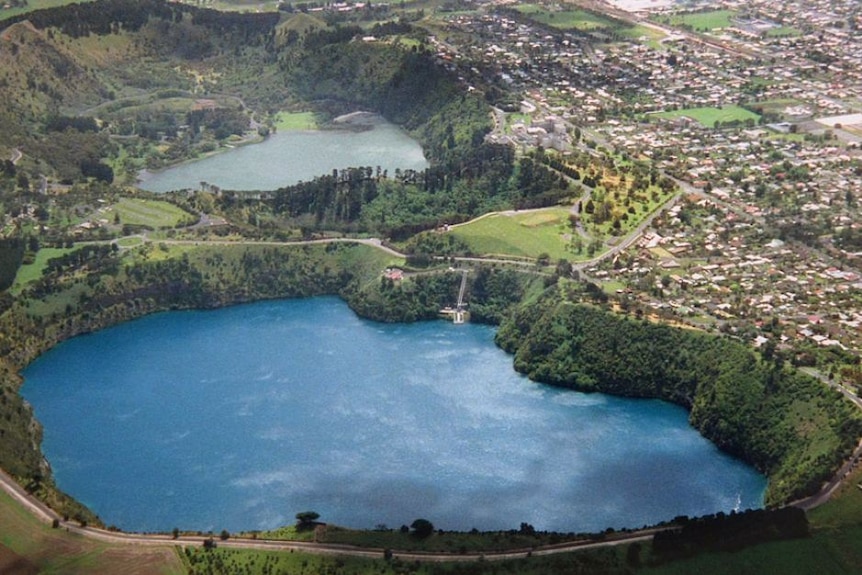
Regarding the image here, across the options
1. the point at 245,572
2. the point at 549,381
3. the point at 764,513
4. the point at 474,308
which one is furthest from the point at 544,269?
the point at 245,572

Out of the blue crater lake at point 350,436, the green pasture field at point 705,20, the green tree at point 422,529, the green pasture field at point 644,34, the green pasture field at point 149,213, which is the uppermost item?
the green pasture field at point 705,20

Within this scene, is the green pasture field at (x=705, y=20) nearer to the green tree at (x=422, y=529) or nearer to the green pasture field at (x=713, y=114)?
the green pasture field at (x=713, y=114)

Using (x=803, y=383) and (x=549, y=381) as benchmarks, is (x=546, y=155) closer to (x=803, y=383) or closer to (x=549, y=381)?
(x=549, y=381)

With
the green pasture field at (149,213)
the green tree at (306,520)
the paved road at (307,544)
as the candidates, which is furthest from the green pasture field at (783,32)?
the green tree at (306,520)

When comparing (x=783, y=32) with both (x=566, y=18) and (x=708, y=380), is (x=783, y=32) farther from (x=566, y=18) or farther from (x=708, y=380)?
(x=708, y=380)

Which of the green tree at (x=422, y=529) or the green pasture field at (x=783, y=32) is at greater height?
the green pasture field at (x=783, y=32)

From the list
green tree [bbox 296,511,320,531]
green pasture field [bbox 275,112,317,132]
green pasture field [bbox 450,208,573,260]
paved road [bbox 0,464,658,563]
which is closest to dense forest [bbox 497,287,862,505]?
green pasture field [bbox 450,208,573,260]

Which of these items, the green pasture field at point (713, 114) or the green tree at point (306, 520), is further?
the green pasture field at point (713, 114)
